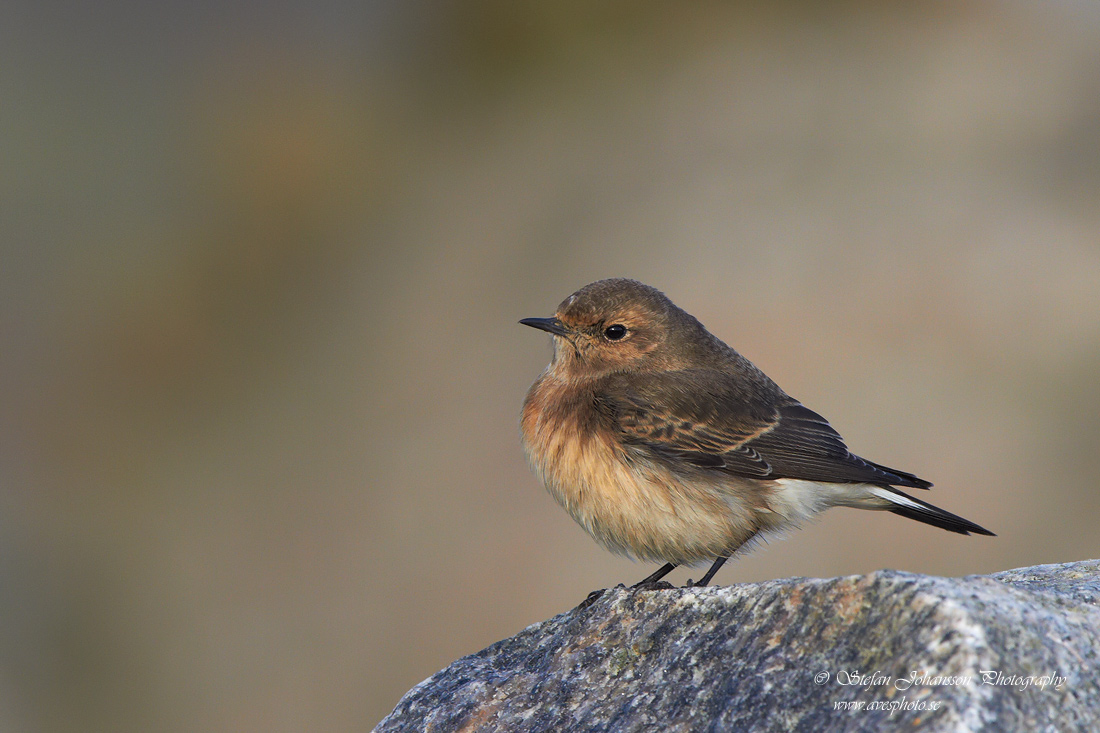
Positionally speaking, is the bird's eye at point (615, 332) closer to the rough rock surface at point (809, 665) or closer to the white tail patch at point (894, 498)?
the white tail patch at point (894, 498)

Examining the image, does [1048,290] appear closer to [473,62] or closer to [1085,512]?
[1085,512]

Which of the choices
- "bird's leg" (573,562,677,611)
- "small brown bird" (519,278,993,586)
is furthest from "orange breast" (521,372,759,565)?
"bird's leg" (573,562,677,611)

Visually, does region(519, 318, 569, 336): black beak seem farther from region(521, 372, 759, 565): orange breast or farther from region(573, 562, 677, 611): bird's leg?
region(573, 562, 677, 611): bird's leg

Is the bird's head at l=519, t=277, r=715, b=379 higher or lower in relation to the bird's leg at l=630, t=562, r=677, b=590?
higher

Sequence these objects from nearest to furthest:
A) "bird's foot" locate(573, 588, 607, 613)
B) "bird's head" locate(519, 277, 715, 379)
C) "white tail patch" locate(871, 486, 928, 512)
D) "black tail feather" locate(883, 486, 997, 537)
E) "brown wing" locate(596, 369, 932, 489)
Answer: "bird's foot" locate(573, 588, 607, 613) → "black tail feather" locate(883, 486, 997, 537) → "white tail patch" locate(871, 486, 928, 512) → "brown wing" locate(596, 369, 932, 489) → "bird's head" locate(519, 277, 715, 379)

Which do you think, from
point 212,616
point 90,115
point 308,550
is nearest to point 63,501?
point 212,616
